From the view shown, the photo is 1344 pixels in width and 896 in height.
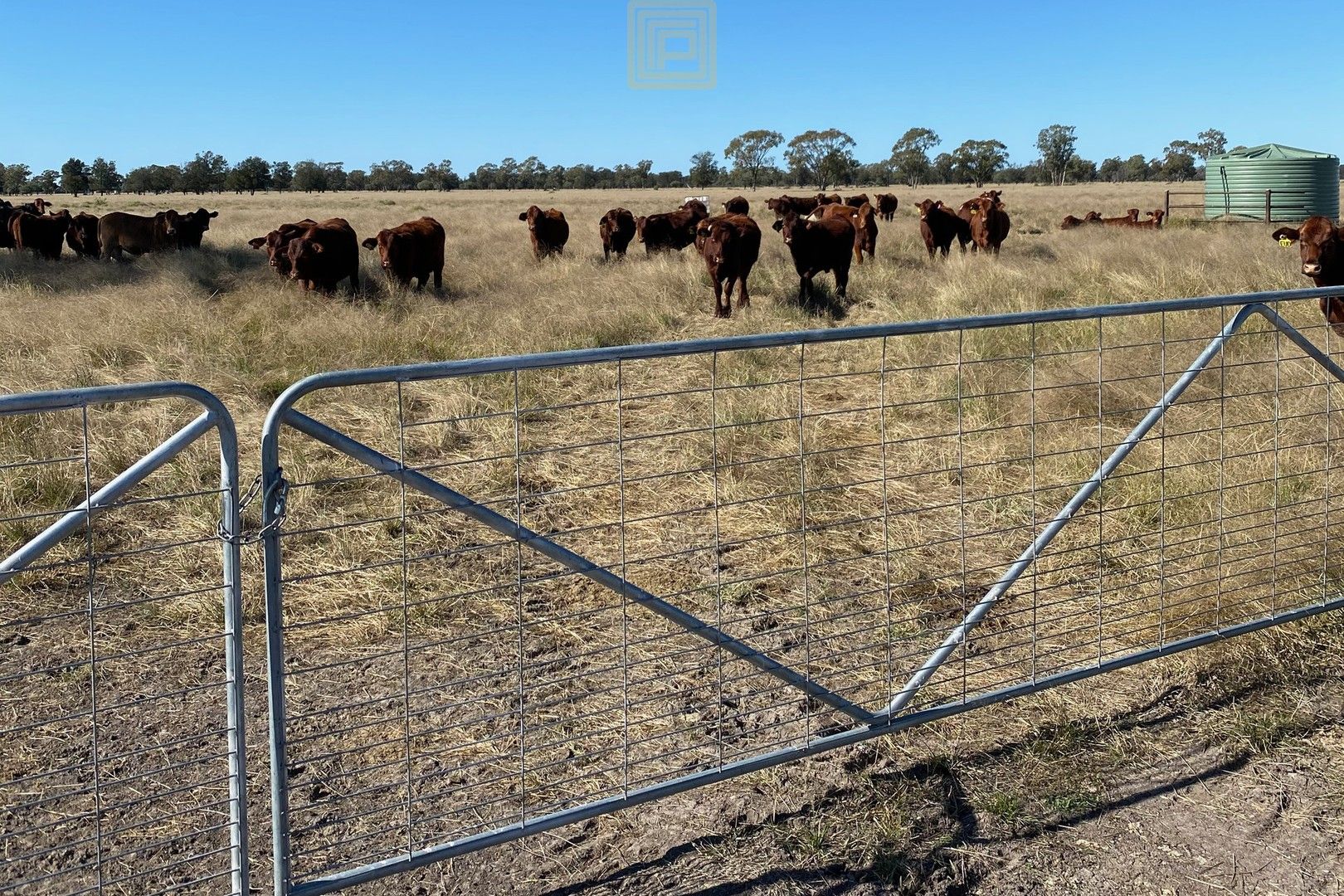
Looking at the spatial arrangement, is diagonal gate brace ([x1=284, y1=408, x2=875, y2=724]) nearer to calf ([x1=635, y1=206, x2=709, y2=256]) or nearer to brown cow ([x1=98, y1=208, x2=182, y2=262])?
calf ([x1=635, y1=206, x2=709, y2=256])

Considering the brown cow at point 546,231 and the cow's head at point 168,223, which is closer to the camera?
the brown cow at point 546,231

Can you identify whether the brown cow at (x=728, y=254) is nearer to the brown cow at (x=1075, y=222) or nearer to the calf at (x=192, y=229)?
the calf at (x=192, y=229)

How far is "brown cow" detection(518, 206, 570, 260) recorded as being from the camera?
22094 millimetres

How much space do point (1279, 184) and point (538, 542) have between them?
36.7 meters

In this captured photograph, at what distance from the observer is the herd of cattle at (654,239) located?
47.3ft

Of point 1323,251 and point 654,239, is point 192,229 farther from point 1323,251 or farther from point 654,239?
point 1323,251

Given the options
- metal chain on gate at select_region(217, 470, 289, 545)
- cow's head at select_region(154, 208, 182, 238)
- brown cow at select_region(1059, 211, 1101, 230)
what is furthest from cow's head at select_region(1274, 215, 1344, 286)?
cow's head at select_region(154, 208, 182, 238)

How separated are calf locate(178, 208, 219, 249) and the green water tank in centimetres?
2844

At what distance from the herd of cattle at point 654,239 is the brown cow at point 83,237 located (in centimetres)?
3

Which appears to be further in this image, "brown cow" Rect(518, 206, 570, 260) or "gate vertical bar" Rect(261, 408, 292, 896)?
"brown cow" Rect(518, 206, 570, 260)

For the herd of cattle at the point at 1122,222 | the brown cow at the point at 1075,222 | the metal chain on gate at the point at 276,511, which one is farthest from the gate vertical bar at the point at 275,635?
the brown cow at the point at 1075,222

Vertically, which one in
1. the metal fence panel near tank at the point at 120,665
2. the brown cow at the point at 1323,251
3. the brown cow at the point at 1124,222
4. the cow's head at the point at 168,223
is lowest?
the metal fence panel near tank at the point at 120,665

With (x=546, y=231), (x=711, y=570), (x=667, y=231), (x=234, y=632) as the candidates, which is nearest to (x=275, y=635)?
(x=234, y=632)

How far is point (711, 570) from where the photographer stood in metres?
5.87
